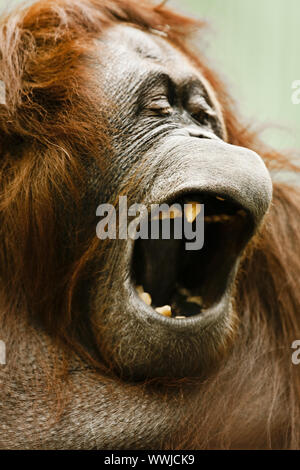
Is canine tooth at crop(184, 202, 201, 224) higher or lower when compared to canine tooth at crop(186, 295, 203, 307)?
higher

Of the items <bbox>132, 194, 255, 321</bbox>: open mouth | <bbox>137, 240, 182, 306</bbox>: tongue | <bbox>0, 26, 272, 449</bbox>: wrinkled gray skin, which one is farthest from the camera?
<bbox>137, 240, 182, 306</bbox>: tongue

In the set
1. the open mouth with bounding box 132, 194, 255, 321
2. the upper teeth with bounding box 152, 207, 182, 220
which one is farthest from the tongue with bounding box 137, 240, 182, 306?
the upper teeth with bounding box 152, 207, 182, 220

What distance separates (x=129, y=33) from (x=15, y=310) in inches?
23.7

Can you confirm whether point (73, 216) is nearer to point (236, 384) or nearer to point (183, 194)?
point (183, 194)

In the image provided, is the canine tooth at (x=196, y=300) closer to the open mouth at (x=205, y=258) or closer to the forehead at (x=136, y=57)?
the open mouth at (x=205, y=258)

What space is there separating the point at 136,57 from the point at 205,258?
1.38ft

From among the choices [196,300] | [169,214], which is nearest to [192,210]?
[169,214]

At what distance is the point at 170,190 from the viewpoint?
3.31ft

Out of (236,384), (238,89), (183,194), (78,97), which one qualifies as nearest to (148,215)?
(183,194)

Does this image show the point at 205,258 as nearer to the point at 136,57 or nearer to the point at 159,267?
the point at 159,267

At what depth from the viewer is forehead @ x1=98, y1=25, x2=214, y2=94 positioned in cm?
115

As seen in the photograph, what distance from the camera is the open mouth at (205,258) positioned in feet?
3.64

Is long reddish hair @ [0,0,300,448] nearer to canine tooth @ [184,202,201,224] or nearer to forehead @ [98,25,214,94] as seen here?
forehead @ [98,25,214,94]

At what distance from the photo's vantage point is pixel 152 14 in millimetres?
1329
